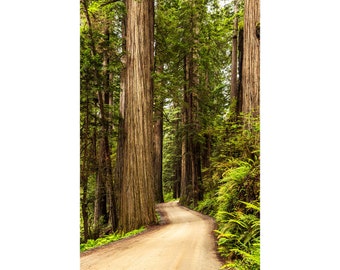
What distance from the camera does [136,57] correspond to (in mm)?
7785

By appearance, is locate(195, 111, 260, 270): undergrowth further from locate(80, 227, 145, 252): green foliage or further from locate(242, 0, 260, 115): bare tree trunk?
locate(80, 227, 145, 252): green foliage

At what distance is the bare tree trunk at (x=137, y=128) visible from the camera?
24.0 ft

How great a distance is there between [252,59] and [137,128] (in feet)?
11.3

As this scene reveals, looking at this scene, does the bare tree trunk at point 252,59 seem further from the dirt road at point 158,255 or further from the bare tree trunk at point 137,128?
the bare tree trunk at point 137,128

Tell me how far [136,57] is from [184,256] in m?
5.53

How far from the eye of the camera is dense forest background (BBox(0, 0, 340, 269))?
191 centimetres

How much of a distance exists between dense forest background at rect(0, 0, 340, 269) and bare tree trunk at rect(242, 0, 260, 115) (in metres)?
3.29
